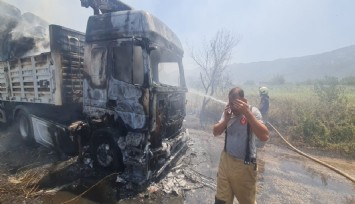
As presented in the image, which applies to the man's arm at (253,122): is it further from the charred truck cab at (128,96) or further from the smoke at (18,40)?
the smoke at (18,40)

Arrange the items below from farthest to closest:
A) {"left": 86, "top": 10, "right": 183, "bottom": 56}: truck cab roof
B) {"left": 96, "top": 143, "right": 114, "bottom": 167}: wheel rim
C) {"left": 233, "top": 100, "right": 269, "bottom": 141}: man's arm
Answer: {"left": 96, "top": 143, "right": 114, "bottom": 167}: wheel rim, {"left": 86, "top": 10, "right": 183, "bottom": 56}: truck cab roof, {"left": 233, "top": 100, "right": 269, "bottom": 141}: man's arm

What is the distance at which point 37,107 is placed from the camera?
22.0 ft

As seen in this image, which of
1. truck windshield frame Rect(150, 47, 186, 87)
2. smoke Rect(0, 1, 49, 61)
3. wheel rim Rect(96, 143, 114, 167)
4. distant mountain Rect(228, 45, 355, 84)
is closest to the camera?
wheel rim Rect(96, 143, 114, 167)

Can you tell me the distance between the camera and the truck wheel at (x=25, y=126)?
6715 mm

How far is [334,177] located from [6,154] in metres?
7.90

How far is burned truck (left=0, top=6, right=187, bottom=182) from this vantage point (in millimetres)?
4590

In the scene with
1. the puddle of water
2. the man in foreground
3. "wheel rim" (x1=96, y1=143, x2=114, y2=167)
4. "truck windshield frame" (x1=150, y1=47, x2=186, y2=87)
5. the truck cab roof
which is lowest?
the puddle of water

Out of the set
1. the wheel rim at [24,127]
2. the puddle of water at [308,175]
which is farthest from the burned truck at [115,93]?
the puddle of water at [308,175]

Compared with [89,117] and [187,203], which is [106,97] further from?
[187,203]

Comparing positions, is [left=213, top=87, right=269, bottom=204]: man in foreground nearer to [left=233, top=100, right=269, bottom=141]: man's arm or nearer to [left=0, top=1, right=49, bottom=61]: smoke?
[left=233, top=100, right=269, bottom=141]: man's arm

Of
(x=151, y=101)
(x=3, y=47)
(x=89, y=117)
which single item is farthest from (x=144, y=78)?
(x=3, y=47)

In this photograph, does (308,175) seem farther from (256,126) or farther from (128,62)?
(128,62)

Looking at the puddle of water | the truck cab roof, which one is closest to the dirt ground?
the puddle of water

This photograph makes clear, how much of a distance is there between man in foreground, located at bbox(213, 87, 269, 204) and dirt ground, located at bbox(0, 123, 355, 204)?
142 centimetres
